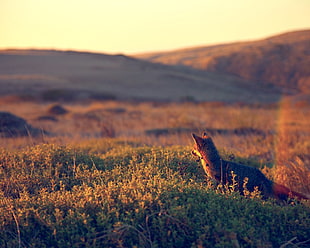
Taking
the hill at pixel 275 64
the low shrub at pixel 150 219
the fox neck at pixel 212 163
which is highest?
the hill at pixel 275 64

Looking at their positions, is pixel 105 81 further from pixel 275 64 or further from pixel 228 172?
pixel 228 172

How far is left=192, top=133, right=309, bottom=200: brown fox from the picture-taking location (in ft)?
14.6

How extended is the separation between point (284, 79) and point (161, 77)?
26905 mm

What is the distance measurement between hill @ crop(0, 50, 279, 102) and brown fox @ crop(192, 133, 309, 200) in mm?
29946

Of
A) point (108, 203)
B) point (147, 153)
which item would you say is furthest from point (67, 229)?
point (147, 153)

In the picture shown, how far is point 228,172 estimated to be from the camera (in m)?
4.61

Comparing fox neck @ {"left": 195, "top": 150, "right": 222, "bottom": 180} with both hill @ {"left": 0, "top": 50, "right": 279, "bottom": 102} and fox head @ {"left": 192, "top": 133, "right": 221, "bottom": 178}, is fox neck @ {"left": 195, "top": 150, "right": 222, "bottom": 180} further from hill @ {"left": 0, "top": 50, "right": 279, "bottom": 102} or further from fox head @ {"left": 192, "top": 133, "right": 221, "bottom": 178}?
hill @ {"left": 0, "top": 50, "right": 279, "bottom": 102}

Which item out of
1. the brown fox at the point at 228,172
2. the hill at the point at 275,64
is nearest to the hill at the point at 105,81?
the hill at the point at 275,64

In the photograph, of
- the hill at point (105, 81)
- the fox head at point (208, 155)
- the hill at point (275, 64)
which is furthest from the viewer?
the hill at point (275, 64)

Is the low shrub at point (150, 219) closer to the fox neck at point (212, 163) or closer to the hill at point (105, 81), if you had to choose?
the fox neck at point (212, 163)

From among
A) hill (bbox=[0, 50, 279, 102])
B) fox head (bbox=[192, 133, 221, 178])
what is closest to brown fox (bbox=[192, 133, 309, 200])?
fox head (bbox=[192, 133, 221, 178])

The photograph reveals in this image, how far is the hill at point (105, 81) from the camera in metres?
39.5

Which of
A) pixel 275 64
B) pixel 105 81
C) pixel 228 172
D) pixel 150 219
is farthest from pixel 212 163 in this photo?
pixel 275 64

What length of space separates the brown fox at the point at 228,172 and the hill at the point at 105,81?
2995 cm
